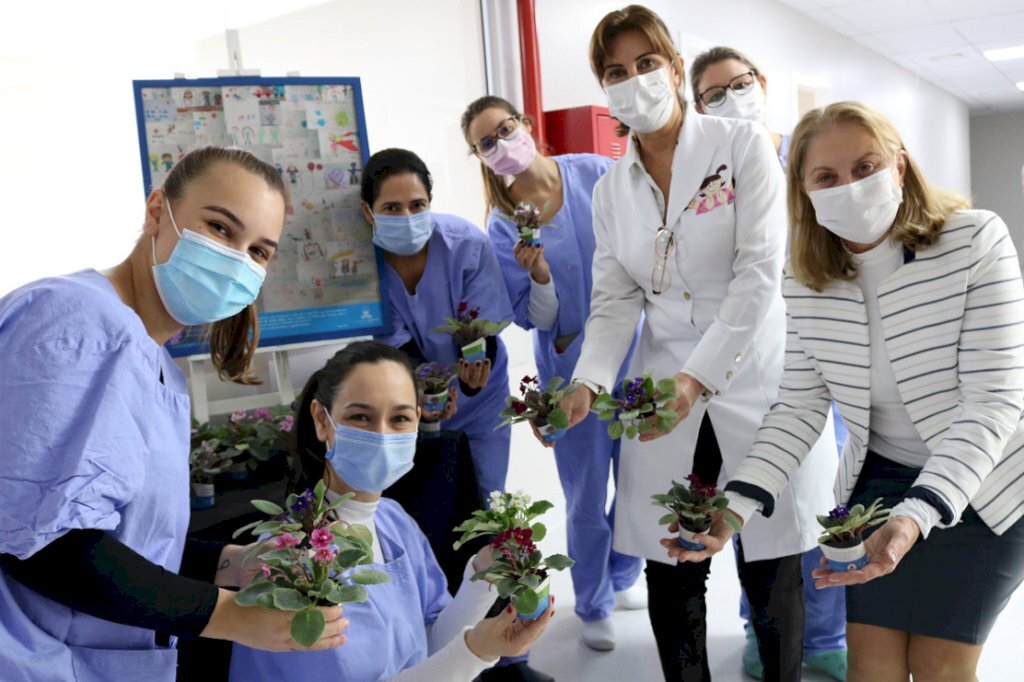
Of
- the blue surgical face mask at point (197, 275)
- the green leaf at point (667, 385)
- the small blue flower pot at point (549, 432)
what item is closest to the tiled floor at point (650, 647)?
the small blue flower pot at point (549, 432)

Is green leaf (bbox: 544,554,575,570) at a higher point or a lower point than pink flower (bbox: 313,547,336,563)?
lower

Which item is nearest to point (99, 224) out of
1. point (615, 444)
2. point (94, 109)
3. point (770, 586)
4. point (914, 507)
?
point (94, 109)

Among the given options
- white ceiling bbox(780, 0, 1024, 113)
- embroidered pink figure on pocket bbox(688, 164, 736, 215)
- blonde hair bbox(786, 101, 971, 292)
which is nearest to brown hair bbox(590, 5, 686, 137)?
embroidered pink figure on pocket bbox(688, 164, 736, 215)

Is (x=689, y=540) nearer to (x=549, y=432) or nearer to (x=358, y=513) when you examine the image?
(x=549, y=432)

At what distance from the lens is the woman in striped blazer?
5.60 ft

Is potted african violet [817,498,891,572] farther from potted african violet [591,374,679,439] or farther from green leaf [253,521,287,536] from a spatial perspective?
green leaf [253,521,287,536]

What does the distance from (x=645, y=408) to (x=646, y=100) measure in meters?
0.78

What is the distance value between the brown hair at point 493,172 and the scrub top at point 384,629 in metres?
1.38

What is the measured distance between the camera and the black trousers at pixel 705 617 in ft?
6.97

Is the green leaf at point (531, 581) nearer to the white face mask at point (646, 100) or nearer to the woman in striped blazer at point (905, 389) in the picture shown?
the woman in striped blazer at point (905, 389)

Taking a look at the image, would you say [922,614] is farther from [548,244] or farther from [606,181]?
[548,244]

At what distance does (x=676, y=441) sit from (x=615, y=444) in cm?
98

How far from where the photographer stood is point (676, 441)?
224 centimetres

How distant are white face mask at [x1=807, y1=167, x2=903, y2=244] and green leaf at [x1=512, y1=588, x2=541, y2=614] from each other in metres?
0.97
